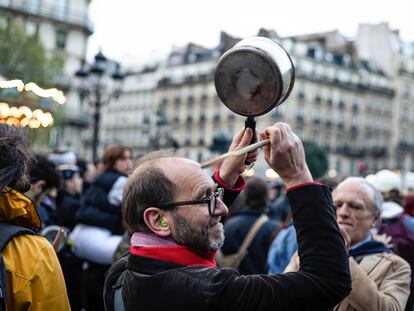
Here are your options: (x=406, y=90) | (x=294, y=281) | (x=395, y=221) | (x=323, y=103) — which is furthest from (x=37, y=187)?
(x=406, y=90)

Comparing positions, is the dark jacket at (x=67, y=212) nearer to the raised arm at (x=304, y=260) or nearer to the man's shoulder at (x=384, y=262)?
the man's shoulder at (x=384, y=262)

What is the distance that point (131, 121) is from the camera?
72562mm

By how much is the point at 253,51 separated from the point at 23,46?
1362 inches

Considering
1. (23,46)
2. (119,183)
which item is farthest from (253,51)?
(23,46)

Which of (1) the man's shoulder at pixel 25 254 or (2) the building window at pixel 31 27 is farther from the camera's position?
(2) the building window at pixel 31 27

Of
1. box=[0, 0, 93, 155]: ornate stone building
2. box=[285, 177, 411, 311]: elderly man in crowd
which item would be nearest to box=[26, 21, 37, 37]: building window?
box=[0, 0, 93, 155]: ornate stone building

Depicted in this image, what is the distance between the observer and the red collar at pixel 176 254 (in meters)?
2.13

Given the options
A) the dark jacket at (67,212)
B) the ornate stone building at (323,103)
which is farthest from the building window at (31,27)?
the dark jacket at (67,212)

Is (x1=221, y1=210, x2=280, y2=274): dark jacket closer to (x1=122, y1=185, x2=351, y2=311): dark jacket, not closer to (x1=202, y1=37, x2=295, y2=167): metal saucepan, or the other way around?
(x1=202, y1=37, x2=295, y2=167): metal saucepan

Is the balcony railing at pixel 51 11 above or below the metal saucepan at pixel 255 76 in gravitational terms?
above

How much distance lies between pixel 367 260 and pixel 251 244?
2.03 m

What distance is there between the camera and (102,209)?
5.33 m

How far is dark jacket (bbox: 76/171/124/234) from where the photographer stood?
17.4 ft

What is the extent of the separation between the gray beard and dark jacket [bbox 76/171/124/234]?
3.19 m
